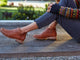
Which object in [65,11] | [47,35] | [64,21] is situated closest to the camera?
[65,11]

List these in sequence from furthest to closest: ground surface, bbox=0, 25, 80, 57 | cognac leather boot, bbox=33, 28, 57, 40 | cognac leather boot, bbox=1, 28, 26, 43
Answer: cognac leather boot, bbox=33, 28, 57, 40
cognac leather boot, bbox=1, 28, 26, 43
ground surface, bbox=0, 25, 80, 57

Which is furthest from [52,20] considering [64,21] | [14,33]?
[14,33]

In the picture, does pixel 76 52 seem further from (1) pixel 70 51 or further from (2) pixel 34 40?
(2) pixel 34 40

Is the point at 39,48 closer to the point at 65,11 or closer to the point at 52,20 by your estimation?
the point at 52,20

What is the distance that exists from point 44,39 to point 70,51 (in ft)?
2.54

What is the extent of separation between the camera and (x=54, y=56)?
254 centimetres

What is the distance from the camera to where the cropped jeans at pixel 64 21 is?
2.71m

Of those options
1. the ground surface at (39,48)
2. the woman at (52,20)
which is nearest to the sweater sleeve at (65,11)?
the woman at (52,20)

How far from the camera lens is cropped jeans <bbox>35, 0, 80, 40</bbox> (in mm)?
2713

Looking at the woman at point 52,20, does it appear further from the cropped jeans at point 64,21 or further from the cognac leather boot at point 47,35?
the cognac leather boot at point 47,35

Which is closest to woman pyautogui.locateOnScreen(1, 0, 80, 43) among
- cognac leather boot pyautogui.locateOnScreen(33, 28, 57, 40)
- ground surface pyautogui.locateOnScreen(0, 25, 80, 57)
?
ground surface pyautogui.locateOnScreen(0, 25, 80, 57)

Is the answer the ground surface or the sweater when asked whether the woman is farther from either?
the ground surface

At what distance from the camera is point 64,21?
2.79 m

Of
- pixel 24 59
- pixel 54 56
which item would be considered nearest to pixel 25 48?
pixel 24 59
